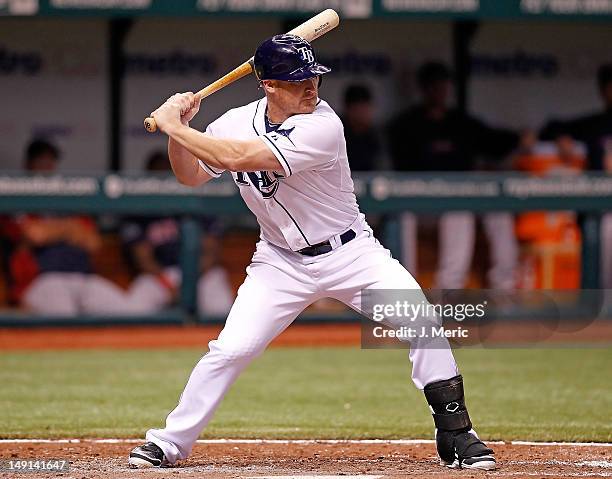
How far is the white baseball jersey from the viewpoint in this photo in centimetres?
477

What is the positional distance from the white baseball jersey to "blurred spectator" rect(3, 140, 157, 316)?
4.99 metres

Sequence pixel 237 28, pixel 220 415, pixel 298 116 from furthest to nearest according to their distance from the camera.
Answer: pixel 237 28, pixel 220 415, pixel 298 116

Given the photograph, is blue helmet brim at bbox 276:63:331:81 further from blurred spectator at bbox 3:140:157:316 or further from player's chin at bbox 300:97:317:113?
blurred spectator at bbox 3:140:157:316

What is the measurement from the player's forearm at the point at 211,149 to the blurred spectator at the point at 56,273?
531 centimetres

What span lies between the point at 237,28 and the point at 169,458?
6.78m

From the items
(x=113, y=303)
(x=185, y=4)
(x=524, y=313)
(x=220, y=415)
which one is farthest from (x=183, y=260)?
(x=220, y=415)

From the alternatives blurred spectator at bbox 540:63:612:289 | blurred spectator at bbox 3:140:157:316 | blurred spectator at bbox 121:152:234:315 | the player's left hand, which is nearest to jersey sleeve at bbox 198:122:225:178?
the player's left hand

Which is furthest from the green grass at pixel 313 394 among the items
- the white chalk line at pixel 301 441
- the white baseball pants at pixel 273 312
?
the white baseball pants at pixel 273 312

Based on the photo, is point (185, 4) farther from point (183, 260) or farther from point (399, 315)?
point (399, 315)

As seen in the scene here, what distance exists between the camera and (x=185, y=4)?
31.8 ft

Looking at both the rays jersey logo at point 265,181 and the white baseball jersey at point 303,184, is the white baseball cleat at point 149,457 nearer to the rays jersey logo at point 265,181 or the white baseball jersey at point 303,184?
the white baseball jersey at point 303,184

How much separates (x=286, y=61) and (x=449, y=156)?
234 inches

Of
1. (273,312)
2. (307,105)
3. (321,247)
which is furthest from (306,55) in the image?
(273,312)

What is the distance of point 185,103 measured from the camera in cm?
490
